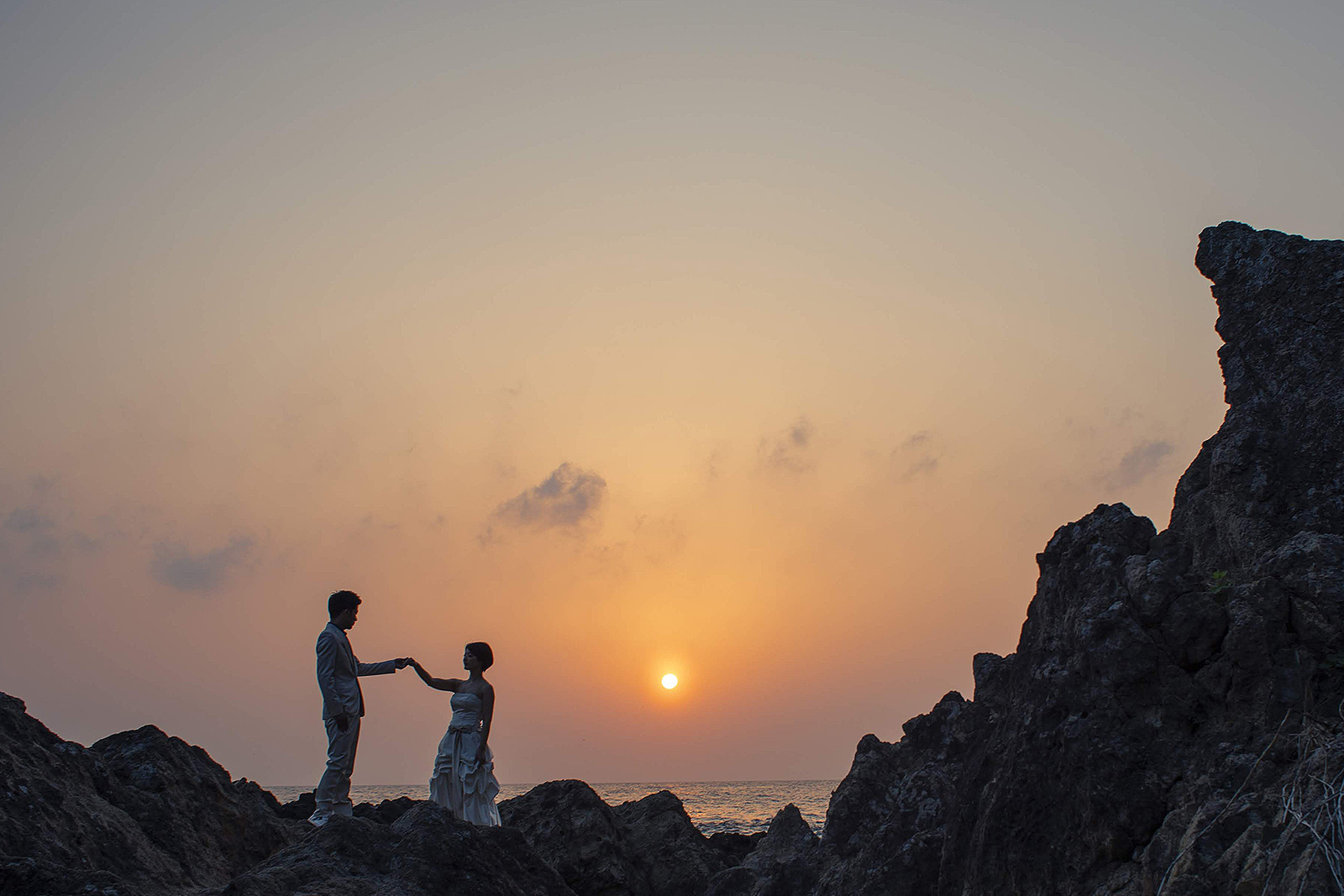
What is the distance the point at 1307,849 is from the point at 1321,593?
2.82 meters

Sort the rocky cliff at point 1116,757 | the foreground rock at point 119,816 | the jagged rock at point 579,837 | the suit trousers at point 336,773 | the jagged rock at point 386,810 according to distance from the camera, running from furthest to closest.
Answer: the jagged rock at point 386,810 → the jagged rock at point 579,837 → the suit trousers at point 336,773 → the foreground rock at point 119,816 → the rocky cliff at point 1116,757

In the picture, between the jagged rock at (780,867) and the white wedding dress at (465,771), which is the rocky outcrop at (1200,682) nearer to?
the jagged rock at (780,867)

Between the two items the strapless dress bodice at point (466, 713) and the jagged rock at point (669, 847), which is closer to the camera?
the strapless dress bodice at point (466, 713)

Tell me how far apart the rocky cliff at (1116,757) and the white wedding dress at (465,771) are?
1.18 meters

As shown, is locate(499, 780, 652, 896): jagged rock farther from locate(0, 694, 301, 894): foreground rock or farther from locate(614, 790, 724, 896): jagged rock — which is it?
locate(0, 694, 301, 894): foreground rock

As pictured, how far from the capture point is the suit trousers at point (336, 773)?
10703 millimetres

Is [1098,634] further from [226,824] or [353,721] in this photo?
[226,824]

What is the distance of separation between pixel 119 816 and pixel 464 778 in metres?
4.14

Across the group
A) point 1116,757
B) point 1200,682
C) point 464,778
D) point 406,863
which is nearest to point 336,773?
point 464,778

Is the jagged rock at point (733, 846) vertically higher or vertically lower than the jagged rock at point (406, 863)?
higher

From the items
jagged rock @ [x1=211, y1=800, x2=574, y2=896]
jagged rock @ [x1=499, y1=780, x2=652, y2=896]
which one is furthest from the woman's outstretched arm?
jagged rock @ [x1=211, y1=800, x2=574, y2=896]

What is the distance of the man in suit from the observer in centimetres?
1074

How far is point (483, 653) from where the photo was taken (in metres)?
12.6

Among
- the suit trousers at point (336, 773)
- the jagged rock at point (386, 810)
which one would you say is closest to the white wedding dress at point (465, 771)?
the suit trousers at point (336, 773)
